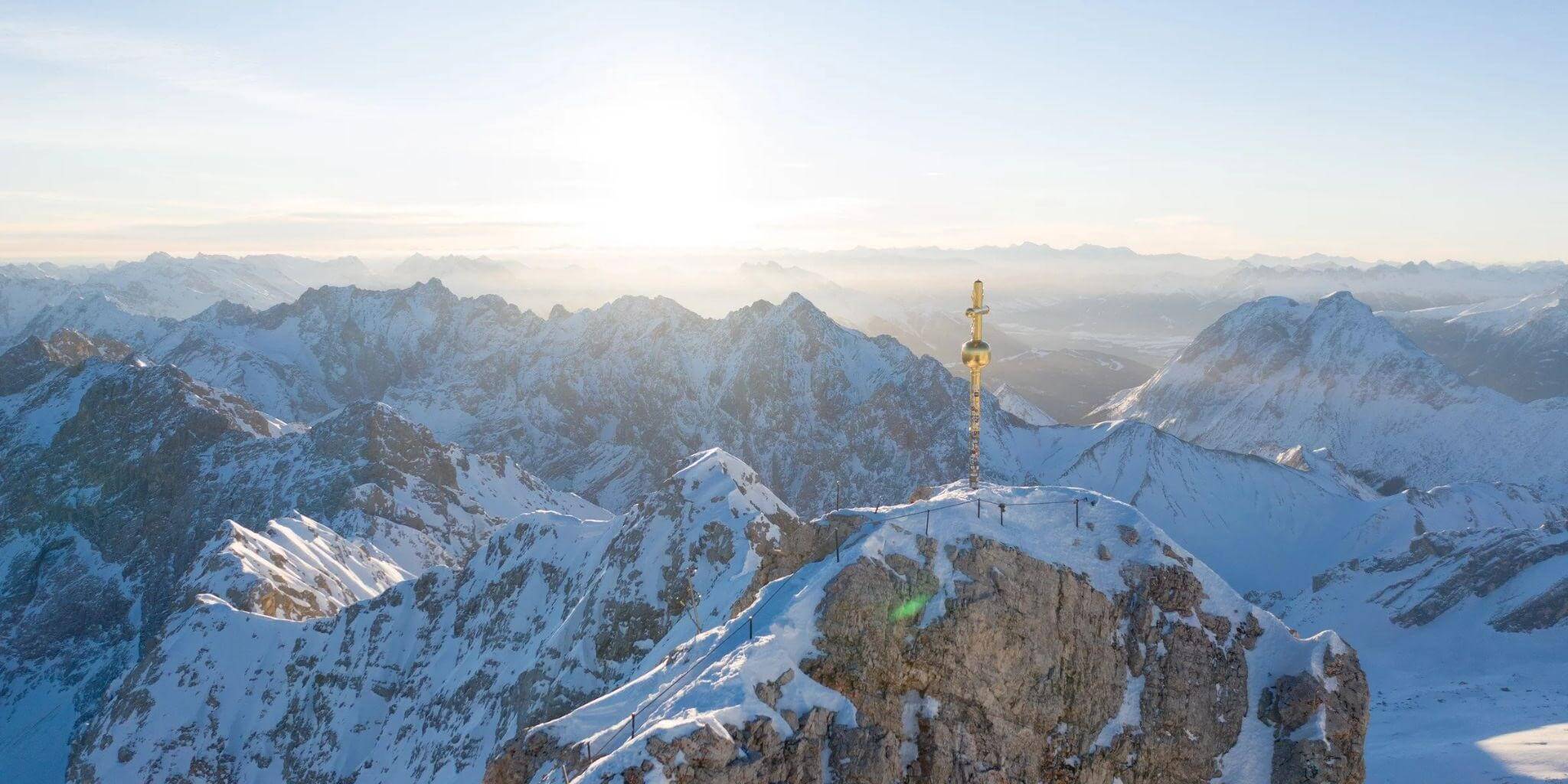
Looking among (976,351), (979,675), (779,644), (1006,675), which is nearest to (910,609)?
(979,675)

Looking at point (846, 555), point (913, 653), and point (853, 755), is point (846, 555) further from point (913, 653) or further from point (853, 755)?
point (853, 755)

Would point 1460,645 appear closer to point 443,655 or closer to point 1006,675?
point 1006,675

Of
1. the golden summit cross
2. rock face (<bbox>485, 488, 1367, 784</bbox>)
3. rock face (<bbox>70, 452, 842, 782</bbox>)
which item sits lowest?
rock face (<bbox>70, 452, 842, 782</bbox>)

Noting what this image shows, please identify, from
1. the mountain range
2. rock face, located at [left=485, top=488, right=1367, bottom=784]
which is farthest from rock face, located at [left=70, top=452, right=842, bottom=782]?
rock face, located at [left=485, top=488, right=1367, bottom=784]

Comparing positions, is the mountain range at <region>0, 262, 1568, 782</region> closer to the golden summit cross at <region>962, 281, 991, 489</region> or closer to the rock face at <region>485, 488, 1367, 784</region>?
the rock face at <region>485, 488, 1367, 784</region>

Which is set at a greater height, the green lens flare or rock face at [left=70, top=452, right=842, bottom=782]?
the green lens flare

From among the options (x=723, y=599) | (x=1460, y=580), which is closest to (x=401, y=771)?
(x=723, y=599)
